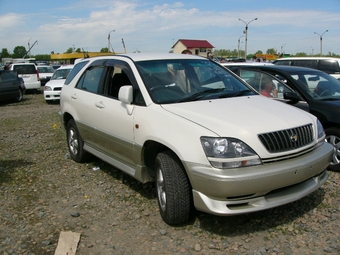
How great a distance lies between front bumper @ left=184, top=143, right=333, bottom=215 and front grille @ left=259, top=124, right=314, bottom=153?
0.13 meters

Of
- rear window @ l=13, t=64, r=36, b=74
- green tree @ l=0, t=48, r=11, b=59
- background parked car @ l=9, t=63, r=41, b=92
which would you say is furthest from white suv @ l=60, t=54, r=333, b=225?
green tree @ l=0, t=48, r=11, b=59

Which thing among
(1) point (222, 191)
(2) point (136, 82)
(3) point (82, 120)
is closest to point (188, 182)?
(1) point (222, 191)

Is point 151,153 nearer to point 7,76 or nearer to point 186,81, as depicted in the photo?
point 186,81

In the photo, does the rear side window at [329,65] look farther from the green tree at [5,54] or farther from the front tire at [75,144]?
the green tree at [5,54]

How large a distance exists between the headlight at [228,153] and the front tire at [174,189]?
440 mm

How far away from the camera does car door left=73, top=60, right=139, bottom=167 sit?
14.6 ft

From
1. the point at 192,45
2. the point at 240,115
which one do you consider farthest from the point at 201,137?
the point at 192,45

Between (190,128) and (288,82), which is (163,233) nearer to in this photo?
(190,128)

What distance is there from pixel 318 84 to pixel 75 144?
14.0 feet

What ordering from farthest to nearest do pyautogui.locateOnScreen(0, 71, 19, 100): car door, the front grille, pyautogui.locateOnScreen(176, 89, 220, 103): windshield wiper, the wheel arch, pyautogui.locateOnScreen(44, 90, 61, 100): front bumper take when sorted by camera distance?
pyautogui.locateOnScreen(0, 71, 19, 100): car door, pyautogui.locateOnScreen(44, 90, 61, 100): front bumper, pyautogui.locateOnScreen(176, 89, 220, 103): windshield wiper, the wheel arch, the front grille

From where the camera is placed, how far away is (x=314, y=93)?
5891mm

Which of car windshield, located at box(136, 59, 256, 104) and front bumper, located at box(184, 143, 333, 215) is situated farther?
car windshield, located at box(136, 59, 256, 104)

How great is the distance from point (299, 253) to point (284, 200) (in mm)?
491

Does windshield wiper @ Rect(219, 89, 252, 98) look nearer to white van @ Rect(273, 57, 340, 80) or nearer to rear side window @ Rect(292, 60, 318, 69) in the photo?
white van @ Rect(273, 57, 340, 80)
